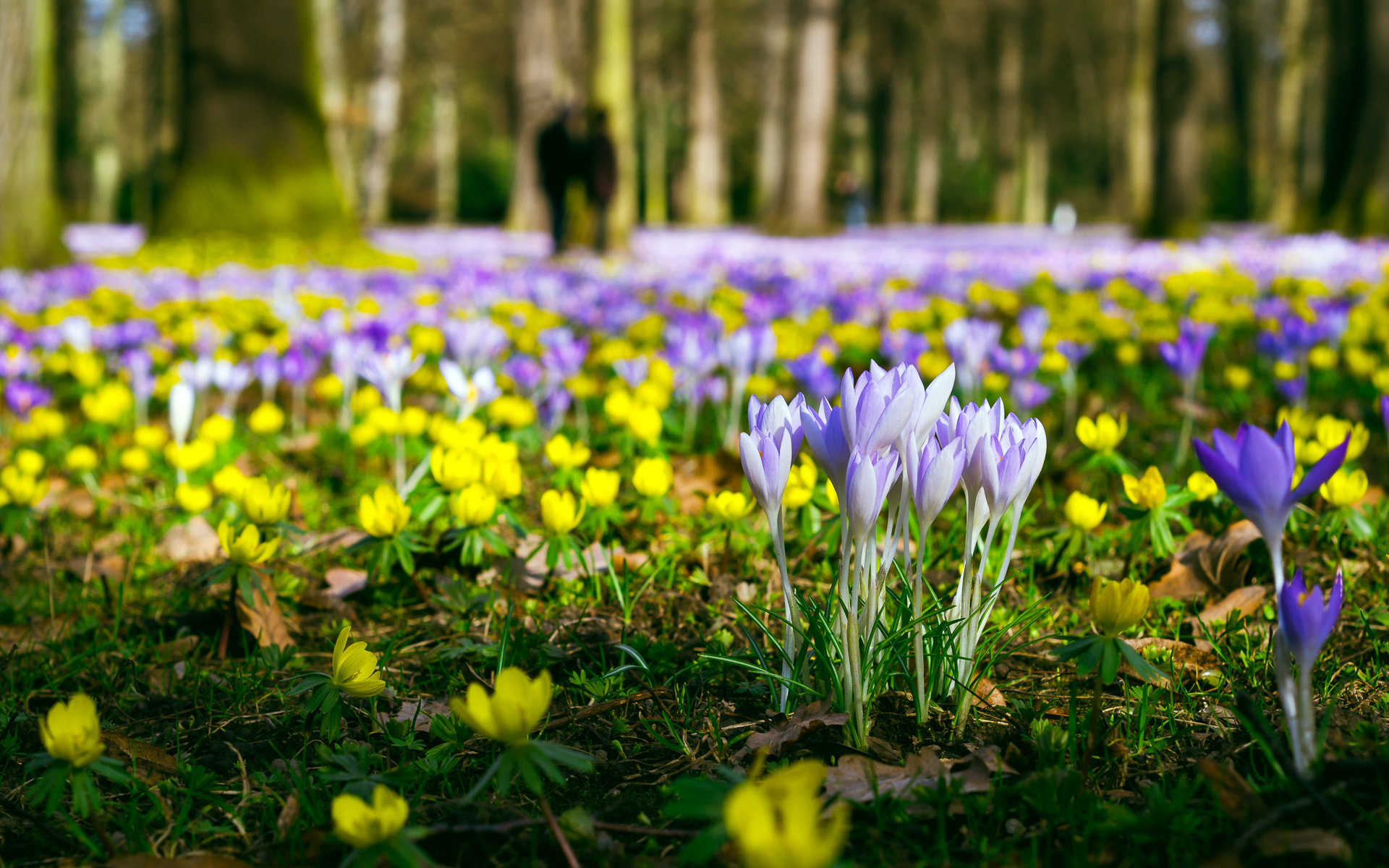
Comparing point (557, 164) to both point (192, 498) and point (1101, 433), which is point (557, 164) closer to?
point (192, 498)

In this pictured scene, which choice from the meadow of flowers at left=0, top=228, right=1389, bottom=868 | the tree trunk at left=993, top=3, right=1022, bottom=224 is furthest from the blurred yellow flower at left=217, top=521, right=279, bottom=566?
the tree trunk at left=993, top=3, right=1022, bottom=224

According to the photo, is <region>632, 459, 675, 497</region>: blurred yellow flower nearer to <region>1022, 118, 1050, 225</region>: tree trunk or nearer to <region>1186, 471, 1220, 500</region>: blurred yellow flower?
<region>1186, 471, 1220, 500</region>: blurred yellow flower

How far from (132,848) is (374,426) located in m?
1.54

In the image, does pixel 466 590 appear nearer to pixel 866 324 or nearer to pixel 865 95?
pixel 866 324

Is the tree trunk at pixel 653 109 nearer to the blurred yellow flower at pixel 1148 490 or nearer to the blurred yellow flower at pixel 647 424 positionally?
the blurred yellow flower at pixel 647 424

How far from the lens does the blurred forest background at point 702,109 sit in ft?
39.4

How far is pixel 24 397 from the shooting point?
3375mm

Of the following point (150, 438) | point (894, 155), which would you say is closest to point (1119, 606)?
point (150, 438)

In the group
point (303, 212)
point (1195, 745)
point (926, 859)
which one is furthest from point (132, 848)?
point (303, 212)

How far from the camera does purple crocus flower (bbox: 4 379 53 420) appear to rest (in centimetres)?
335

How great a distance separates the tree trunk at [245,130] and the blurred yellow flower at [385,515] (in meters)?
11.2

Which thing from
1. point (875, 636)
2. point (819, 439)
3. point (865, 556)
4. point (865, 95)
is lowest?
point (875, 636)

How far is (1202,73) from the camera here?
15258 millimetres

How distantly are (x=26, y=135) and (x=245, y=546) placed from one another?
8528 millimetres
